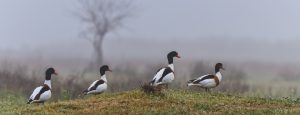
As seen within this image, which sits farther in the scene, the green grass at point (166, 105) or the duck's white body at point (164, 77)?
the duck's white body at point (164, 77)

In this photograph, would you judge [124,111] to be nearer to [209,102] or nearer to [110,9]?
[209,102]

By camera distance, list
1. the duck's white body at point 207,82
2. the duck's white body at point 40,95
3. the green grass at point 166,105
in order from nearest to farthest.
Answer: the green grass at point 166,105
the duck's white body at point 40,95
the duck's white body at point 207,82

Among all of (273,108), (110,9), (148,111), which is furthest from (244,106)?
(110,9)

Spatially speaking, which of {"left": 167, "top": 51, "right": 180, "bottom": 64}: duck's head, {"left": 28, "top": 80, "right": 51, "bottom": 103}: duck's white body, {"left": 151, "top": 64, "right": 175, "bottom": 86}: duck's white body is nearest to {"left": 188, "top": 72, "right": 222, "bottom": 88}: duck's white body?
{"left": 151, "top": 64, "right": 175, "bottom": 86}: duck's white body

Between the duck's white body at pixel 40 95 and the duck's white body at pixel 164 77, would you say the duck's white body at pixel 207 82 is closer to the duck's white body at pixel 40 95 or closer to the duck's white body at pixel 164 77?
the duck's white body at pixel 164 77

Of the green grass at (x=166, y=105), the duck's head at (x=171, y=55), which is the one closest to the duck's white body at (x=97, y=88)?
the duck's head at (x=171, y=55)

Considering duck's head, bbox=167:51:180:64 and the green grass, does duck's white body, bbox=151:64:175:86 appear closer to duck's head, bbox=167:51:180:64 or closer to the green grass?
duck's head, bbox=167:51:180:64

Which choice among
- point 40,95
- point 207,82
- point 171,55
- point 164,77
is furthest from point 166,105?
point 171,55

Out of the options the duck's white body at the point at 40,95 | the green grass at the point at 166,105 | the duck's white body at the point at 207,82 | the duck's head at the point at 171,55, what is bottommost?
the green grass at the point at 166,105

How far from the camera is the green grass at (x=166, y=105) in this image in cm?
1803

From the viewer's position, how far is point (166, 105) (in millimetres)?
18797

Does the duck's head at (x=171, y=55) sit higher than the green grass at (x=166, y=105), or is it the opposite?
the duck's head at (x=171, y=55)

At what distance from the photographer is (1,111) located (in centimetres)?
1931

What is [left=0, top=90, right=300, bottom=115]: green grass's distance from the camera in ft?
59.2
